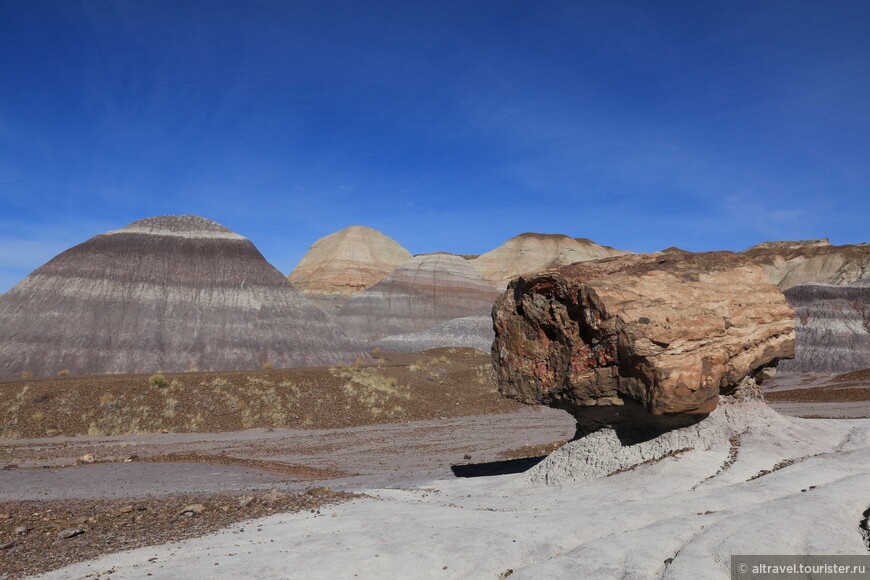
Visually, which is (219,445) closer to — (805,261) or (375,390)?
(375,390)

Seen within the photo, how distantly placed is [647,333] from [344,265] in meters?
95.0

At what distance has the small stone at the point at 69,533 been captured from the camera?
6.79 m

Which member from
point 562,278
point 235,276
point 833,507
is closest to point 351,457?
point 562,278

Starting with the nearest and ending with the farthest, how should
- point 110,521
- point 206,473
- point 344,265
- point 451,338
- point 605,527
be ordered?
point 605,527 → point 110,521 → point 206,473 → point 451,338 → point 344,265

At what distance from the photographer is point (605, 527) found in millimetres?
5496

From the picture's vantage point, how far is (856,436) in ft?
26.0

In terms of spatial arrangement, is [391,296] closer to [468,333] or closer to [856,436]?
[468,333]

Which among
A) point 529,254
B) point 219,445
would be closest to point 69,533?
point 219,445

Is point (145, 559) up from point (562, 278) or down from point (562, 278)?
down

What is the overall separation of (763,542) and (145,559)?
503cm

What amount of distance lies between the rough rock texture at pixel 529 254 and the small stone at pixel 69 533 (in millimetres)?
105105

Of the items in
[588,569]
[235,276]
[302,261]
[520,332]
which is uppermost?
[302,261]

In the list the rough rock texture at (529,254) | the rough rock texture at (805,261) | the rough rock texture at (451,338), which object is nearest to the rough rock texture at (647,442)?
the rough rock texture at (451,338)

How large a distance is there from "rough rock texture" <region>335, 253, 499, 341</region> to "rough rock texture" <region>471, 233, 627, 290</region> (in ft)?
110
